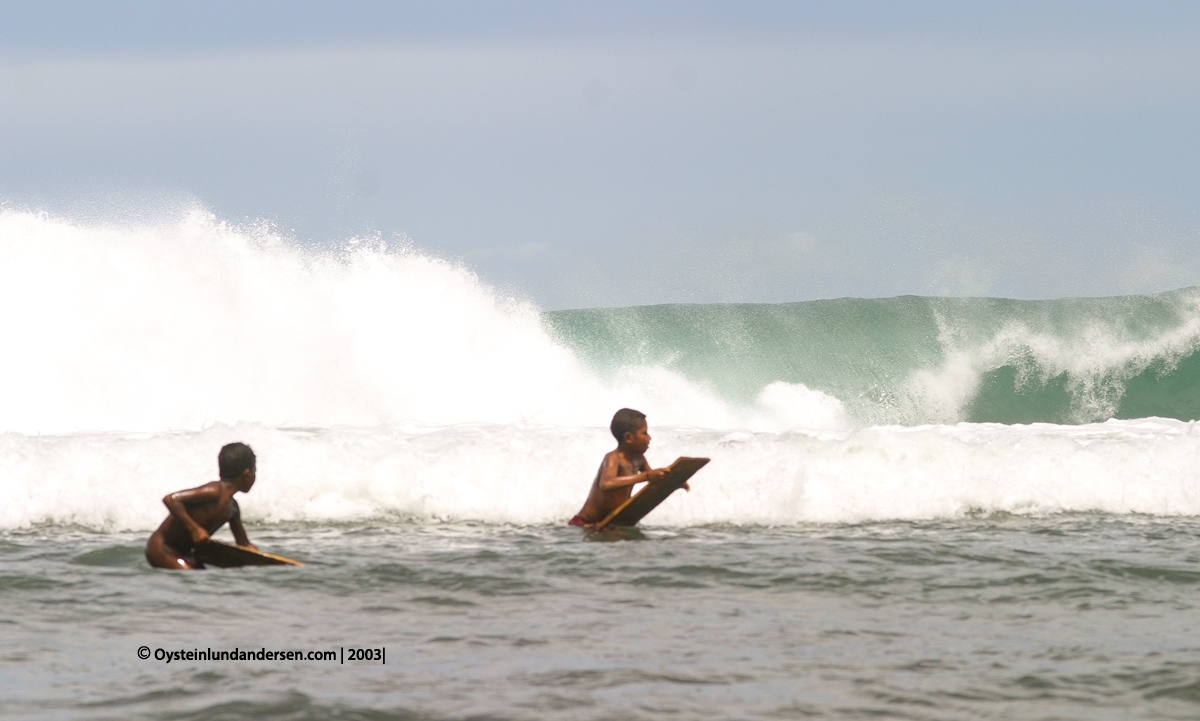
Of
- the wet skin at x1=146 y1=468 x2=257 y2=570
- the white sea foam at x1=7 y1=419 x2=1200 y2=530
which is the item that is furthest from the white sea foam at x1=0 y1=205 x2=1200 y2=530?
the wet skin at x1=146 y1=468 x2=257 y2=570

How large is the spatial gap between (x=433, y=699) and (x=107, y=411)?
41.3ft

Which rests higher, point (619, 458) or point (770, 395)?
point (770, 395)

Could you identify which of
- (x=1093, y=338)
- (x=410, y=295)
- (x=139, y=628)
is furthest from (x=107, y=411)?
(x=1093, y=338)

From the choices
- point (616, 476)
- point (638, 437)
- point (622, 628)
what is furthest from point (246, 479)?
point (638, 437)

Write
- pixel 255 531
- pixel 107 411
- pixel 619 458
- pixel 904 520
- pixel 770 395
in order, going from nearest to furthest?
pixel 619 458 → pixel 255 531 → pixel 904 520 → pixel 107 411 → pixel 770 395

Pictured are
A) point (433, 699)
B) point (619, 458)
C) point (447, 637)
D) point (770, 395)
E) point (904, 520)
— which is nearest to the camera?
point (433, 699)

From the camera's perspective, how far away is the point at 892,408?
19781mm

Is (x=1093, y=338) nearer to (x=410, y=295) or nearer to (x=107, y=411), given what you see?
(x=410, y=295)

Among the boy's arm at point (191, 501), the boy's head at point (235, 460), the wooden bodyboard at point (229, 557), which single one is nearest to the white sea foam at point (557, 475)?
the wooden bodyboard at point (229, 557)

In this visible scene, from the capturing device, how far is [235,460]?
581 cm

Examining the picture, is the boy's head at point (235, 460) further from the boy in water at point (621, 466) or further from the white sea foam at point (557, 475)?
the white sea foam at point (557, 475)

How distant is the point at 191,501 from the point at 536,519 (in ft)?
10.9

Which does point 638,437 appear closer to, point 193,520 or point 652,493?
point 652,493

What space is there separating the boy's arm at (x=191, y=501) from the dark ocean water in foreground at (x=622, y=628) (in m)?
0.24
